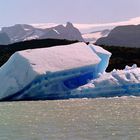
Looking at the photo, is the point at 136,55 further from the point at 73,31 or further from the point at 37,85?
the point at 73,31

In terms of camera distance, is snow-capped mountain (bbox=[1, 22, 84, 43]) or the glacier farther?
snow-capped mountain (bbox=[1, 22, 84, 43])

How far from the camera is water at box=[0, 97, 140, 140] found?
18047 mm

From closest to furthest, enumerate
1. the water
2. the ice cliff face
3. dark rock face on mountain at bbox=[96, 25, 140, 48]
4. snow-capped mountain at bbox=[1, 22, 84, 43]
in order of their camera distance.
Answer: the water
the ice cliff face
dark rock face on mountain at bbox=[96, 25, 140, 48]
snow-capped mountain at bbox=[1, 22, 84, 43]

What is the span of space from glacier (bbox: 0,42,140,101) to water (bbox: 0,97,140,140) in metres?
2.30

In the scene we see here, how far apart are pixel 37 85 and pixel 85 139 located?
57.6ft

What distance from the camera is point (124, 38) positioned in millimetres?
152875

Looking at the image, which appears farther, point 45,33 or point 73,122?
point 45,33

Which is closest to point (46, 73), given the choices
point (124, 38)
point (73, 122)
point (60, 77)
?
point (60, 77)

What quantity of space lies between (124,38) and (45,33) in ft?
87.5

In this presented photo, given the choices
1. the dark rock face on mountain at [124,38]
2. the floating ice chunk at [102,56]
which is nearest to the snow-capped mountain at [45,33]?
the dark rock face on mountain at [124,38]

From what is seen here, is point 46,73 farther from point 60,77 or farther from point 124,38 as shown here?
point 124,38

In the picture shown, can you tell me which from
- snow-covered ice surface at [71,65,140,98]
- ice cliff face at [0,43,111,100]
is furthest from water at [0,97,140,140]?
snow-covered ice surface at [71,65,140,98]

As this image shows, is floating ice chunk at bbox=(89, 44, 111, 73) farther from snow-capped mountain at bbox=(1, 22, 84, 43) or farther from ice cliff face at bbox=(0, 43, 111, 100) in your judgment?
snow-capped mountain at bbox=(1, 22, 84, 43)

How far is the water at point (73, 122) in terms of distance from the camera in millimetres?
18047
